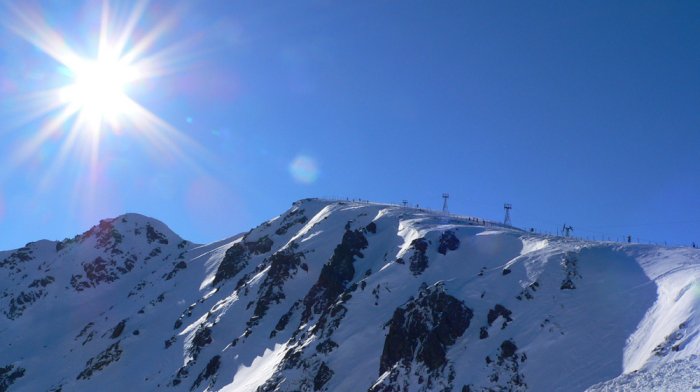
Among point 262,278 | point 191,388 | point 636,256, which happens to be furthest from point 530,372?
point 262,278

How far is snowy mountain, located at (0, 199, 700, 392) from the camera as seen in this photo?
3759cm

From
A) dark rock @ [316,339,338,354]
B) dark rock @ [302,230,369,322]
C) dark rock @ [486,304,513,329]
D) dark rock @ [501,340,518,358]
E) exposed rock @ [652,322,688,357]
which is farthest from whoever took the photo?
dark rock @ [302,230,369,322]

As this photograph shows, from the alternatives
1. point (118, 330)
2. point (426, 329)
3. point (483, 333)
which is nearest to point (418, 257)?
point (426, 329)

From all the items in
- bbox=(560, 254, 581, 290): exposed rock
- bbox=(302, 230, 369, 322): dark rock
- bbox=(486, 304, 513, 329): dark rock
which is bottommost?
bbox=(486, 304, 513, 329): dark rock

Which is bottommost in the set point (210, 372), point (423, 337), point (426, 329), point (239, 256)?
point (210, 372)

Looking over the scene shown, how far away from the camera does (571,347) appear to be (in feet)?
124

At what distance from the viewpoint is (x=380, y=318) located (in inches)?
2079

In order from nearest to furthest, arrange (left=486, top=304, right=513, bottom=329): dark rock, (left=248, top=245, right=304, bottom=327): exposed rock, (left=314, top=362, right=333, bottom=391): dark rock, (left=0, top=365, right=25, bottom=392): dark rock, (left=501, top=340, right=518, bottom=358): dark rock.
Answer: (left=501, top=340, right=518, bottom=358): dark rock, (left=486, top=304, right=513, bottom=329): dark rock, (left=314, top=362, right=333, bottom=391): dark rock, (left=248, top=245, right=304, bottom=327): exposed rock, (left=0, top=365, right=25, bottom=392): dark rock

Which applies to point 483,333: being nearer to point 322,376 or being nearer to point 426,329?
point 426,329

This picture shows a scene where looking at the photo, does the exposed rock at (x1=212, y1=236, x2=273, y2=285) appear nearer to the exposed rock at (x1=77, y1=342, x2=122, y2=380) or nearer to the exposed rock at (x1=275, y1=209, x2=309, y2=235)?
the exposed rock at (x1=275, y1=209, x2=309, y2=235)

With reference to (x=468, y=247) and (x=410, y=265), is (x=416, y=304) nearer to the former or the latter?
(x=410, y=265)

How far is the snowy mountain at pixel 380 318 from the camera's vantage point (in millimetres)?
37594

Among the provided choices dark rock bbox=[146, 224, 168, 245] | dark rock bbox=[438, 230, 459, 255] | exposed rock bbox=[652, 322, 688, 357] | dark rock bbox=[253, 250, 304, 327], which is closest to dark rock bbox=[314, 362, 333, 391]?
dark rock bbox=[438, 230, 459, 255]

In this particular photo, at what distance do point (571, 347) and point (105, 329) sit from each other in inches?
3277
